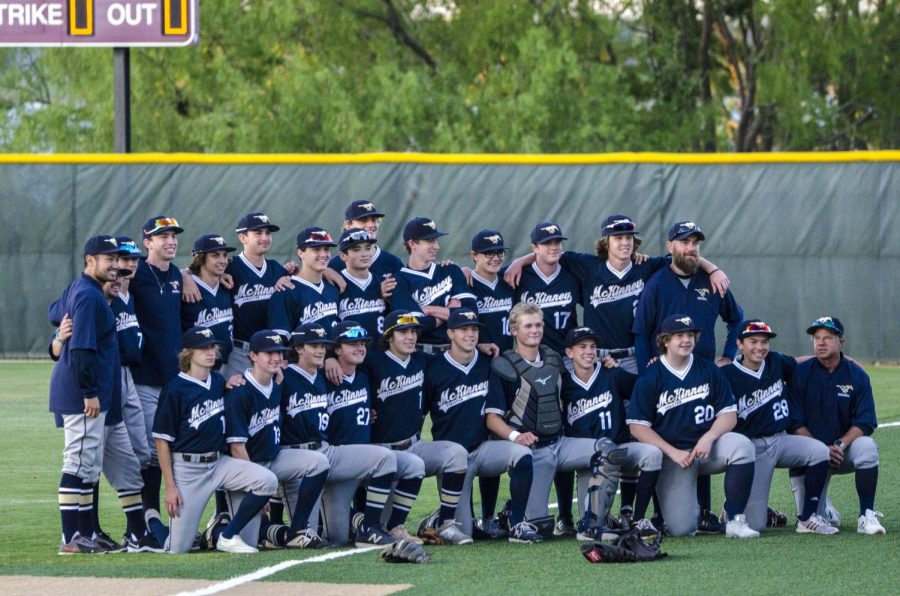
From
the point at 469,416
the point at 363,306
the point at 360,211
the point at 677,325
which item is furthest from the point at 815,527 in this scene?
the point at 360,211

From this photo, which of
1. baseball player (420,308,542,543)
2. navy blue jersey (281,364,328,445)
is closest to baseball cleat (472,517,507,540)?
baseball player (420,308,542,543)

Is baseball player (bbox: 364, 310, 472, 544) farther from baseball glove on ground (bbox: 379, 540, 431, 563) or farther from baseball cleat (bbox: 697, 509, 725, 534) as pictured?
baseball cleat (bbox: 697, 509, 725, 534)

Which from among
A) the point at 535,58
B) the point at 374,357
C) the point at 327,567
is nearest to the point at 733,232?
the point at 535,58

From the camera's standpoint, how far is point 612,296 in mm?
8664

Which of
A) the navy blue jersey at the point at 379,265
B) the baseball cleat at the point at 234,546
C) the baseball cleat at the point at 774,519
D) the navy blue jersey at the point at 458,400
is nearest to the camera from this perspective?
the baseball cleat at the point at 234,546

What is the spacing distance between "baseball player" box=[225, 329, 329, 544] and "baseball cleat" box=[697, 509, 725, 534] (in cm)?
206

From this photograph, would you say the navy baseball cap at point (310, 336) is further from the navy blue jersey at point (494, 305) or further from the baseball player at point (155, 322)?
the navy blue jersey at point (494, 305)

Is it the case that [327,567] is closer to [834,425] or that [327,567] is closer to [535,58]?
[834,425]

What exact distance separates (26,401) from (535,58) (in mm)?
9992

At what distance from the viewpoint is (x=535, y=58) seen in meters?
21.1

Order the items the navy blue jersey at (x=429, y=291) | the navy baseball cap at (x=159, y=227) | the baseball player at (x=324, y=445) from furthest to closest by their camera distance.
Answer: the navy blue jersey at (x=429, y=291)
the navy baseball cap at (x=159, y=227)
the baseball player at (x=324, y=445)

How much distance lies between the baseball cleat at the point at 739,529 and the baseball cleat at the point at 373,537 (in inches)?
68.1

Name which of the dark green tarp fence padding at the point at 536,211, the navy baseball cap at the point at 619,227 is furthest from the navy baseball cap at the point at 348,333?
the dark green tarp fence padding at the point at 536,211

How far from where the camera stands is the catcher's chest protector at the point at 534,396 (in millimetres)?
8109
